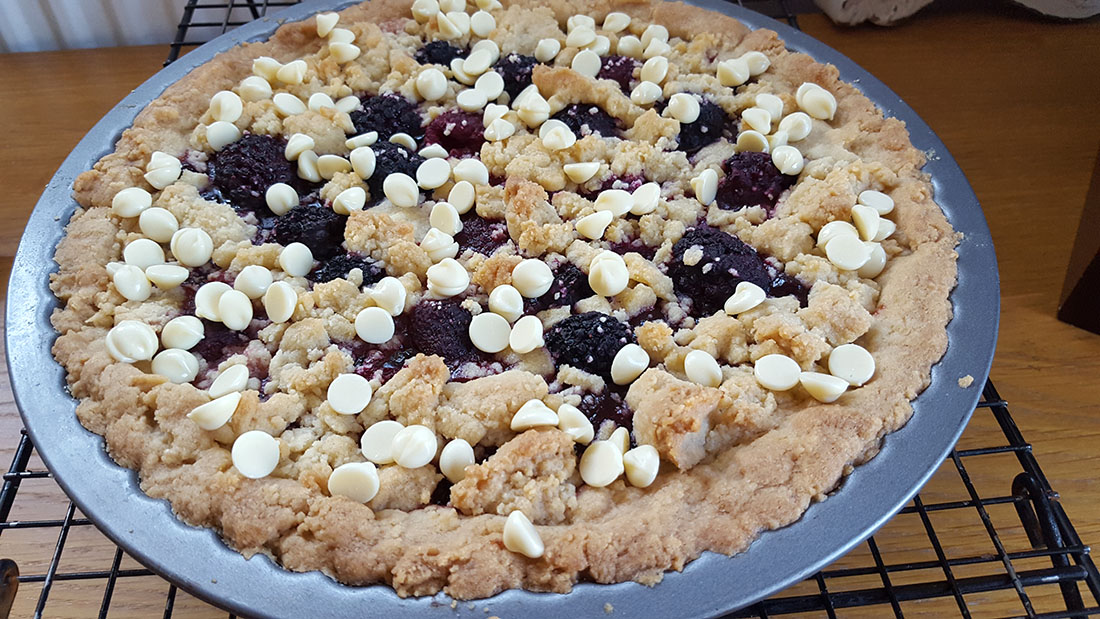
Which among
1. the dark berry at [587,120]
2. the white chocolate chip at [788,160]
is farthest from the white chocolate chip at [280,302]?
the white chocolate chip at [788,160]

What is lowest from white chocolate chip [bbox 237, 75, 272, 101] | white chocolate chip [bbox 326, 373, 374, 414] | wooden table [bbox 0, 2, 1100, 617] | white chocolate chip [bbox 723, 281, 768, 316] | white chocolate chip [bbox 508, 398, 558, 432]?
wooden table [bbox 0, 2, 1100, 617]

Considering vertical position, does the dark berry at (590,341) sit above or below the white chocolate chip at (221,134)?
below

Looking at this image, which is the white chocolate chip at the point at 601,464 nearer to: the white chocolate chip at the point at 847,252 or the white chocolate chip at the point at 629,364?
the white chocolate chip at the point at 629,364

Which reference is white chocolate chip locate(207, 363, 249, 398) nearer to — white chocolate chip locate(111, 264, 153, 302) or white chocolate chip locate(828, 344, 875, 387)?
white chocolate chip locate(111, 264, 153, 302)

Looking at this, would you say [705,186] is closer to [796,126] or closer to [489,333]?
[796,126]

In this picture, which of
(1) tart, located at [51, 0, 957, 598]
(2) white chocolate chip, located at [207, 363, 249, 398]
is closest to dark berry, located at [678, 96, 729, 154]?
(1) tart, located at [51, 0, 957, 598]

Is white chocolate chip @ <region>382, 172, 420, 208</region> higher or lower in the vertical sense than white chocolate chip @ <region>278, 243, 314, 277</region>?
higher
